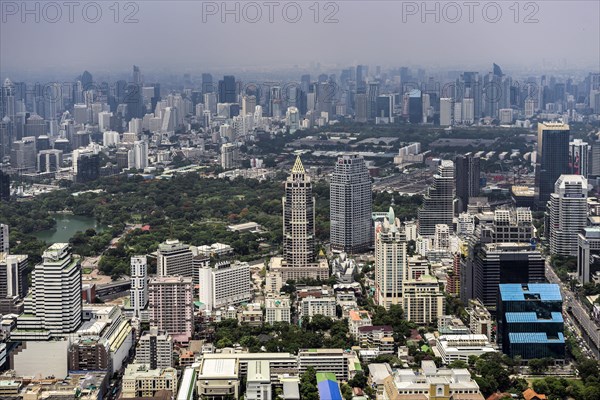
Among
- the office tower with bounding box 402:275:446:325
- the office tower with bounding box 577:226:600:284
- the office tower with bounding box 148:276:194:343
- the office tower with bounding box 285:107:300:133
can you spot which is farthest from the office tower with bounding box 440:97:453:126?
the office tower with bounding box 148:276:194:343

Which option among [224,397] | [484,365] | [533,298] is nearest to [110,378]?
[224,397]

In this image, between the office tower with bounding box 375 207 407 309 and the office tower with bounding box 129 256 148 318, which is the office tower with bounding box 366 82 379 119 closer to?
the office tower with bounding box 375 207 407 309

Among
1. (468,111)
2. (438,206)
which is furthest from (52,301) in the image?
(468,111)

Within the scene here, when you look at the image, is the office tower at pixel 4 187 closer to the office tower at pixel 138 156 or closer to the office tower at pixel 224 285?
the office tower at pixel 138 156

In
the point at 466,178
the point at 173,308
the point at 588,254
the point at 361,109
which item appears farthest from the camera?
the point at 361,109

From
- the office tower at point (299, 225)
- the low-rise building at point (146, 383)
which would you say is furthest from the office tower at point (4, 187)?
the low-rise building at point (146, 383)

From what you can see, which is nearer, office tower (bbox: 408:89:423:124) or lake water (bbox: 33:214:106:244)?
lake water (bbox: 33:214:106:244)

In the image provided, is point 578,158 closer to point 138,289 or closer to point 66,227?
point 66,227
